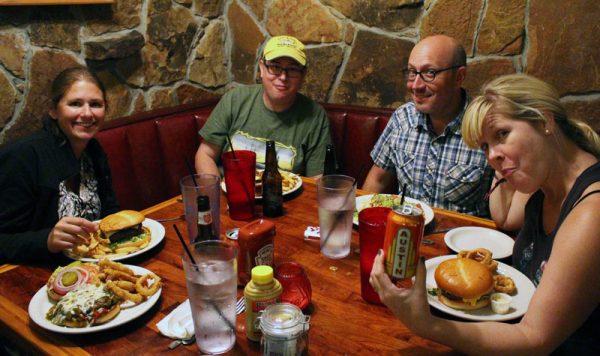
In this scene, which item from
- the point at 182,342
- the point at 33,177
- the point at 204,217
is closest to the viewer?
the point at 182,342

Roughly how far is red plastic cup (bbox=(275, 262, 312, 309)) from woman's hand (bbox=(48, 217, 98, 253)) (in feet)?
1.93

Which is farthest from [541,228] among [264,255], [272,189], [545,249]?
[272,189]

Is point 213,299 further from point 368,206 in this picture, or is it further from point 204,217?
point 368,206

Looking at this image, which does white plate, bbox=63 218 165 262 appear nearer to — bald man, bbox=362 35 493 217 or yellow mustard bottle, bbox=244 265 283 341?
yellow mustard bottle, bbox=244 265 283 341

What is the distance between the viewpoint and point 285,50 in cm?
249

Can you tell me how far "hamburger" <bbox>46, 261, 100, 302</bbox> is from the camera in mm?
1190

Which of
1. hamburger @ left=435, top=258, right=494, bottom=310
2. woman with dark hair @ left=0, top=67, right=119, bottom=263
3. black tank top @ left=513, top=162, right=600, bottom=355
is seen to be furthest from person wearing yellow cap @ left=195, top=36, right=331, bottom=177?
hamburger @ left=435, top=258, right=494, bottom=310

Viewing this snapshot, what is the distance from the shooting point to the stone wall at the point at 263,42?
238 cm

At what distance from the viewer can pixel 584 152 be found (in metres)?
1.23

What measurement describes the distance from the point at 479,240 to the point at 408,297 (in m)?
0.68

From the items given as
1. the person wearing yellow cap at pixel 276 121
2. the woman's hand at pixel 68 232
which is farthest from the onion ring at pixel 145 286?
the person wearing yellow cap at pixel 276 121

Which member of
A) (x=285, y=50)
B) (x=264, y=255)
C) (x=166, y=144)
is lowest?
(x=166, y=144)

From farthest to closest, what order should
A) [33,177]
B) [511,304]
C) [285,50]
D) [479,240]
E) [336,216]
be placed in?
[285,50], [33,177], [479,240], [336,216], [511,304]

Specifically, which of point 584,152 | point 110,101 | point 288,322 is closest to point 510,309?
point 584,152
